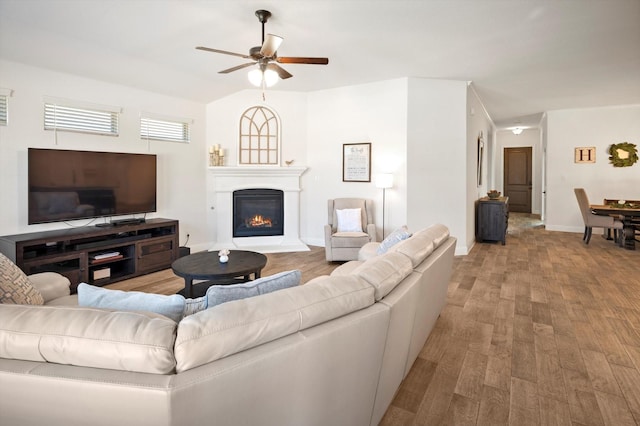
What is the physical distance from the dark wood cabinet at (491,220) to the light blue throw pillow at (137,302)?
21.0ft

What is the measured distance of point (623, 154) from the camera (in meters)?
7.31

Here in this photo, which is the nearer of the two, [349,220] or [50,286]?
[50,286]

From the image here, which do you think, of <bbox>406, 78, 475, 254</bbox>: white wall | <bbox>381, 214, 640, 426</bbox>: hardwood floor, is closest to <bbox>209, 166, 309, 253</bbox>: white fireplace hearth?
<bbox>406, 78, 475, 254</bbox>: white wall

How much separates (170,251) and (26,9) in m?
2.97

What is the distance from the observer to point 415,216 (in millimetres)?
5555

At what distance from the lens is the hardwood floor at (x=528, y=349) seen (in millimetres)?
1891

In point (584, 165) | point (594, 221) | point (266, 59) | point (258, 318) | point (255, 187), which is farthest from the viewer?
point (584, 165)

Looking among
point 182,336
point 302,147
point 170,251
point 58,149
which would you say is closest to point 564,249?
point 302,147

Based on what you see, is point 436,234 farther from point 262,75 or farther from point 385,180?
point 385,180

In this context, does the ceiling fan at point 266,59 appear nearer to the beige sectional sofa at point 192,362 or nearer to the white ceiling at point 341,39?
the white ceiling at point 341,39

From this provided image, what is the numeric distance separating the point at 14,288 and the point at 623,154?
973 centimetres

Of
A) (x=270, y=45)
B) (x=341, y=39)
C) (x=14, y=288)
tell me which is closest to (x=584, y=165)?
(x=341, y=39)

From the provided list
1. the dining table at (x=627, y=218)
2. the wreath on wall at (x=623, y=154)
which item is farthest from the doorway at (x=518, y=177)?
the dining table at (x=627, y=218)

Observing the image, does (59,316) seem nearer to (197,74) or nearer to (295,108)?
(197,74)
